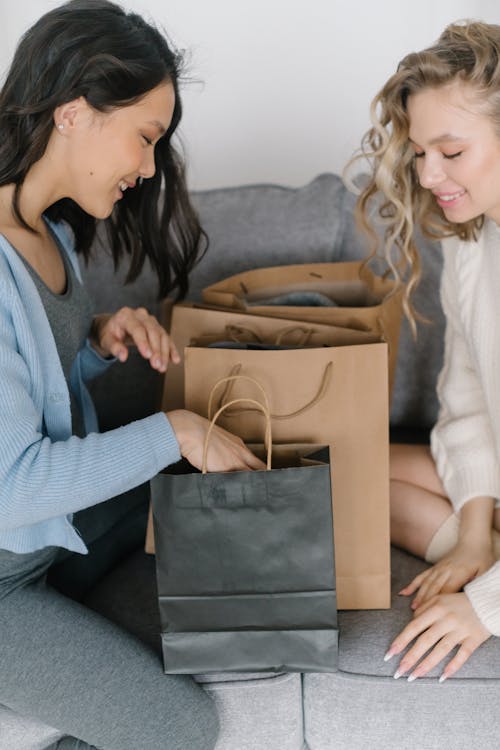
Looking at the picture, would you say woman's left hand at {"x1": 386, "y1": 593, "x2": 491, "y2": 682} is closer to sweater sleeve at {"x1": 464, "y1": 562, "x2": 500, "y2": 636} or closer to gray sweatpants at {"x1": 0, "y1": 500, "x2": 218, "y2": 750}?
sweater sleeve at {"x1": 464, "y1": 562, "x2": 500, "y2": 636}

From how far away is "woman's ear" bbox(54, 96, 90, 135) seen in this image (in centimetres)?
116

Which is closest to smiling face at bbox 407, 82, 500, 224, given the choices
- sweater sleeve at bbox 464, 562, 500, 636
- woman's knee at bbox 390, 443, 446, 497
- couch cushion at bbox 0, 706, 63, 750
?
woman's knee at bbox 390, 443, 446, 497

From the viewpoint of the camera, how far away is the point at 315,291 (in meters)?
1.60

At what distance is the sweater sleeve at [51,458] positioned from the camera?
41.3 inches

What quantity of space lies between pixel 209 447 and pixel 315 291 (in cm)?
56

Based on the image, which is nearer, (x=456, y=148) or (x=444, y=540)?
(x=456, y=148)

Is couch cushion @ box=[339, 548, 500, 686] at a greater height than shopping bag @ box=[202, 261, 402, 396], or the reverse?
shopping bag @ box=[202, 261, 402, 396]

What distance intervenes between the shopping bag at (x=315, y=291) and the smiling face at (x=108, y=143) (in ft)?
1.09

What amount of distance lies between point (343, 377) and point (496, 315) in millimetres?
346

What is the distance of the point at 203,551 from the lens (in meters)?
1.13

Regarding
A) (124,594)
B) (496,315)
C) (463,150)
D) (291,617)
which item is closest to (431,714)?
(291,617)

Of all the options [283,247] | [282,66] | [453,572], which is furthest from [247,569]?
[282,66]

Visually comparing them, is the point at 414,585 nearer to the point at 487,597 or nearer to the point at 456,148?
the point at 487,597

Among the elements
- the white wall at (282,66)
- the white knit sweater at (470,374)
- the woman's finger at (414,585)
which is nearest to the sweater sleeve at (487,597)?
the woman's finger at (414,585)
